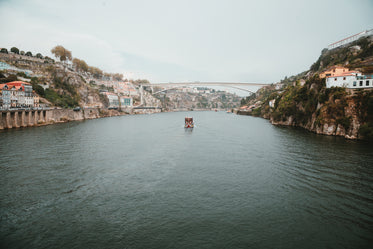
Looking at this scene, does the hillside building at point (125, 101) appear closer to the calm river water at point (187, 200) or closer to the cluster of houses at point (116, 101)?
the cluster of houses at point (116, 101)

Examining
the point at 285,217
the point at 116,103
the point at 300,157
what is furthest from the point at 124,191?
the point at 116,103

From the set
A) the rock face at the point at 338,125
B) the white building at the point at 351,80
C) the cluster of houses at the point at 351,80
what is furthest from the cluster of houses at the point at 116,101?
the white building at the point at 351,80

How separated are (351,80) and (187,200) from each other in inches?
1381

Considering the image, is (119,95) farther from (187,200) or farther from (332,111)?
(187,200)

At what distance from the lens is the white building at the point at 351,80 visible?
31.7 metres

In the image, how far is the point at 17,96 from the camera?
50875 mm

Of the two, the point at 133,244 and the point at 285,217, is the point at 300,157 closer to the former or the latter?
the point at 285,217

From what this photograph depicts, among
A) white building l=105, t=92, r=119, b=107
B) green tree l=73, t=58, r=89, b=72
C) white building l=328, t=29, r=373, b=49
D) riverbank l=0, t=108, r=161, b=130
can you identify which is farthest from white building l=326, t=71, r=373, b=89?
green tree l=73, t=58, r=89, b=72

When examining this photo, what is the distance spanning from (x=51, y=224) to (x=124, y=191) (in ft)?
14.5

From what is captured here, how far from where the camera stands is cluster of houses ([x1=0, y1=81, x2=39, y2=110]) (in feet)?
155

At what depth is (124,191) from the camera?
45.4 feet

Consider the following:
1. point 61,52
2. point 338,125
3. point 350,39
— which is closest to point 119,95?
point 61,52

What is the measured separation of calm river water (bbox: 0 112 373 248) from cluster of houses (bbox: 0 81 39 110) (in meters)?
34.1

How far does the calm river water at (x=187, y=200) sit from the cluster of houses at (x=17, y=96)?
34.1 metres
